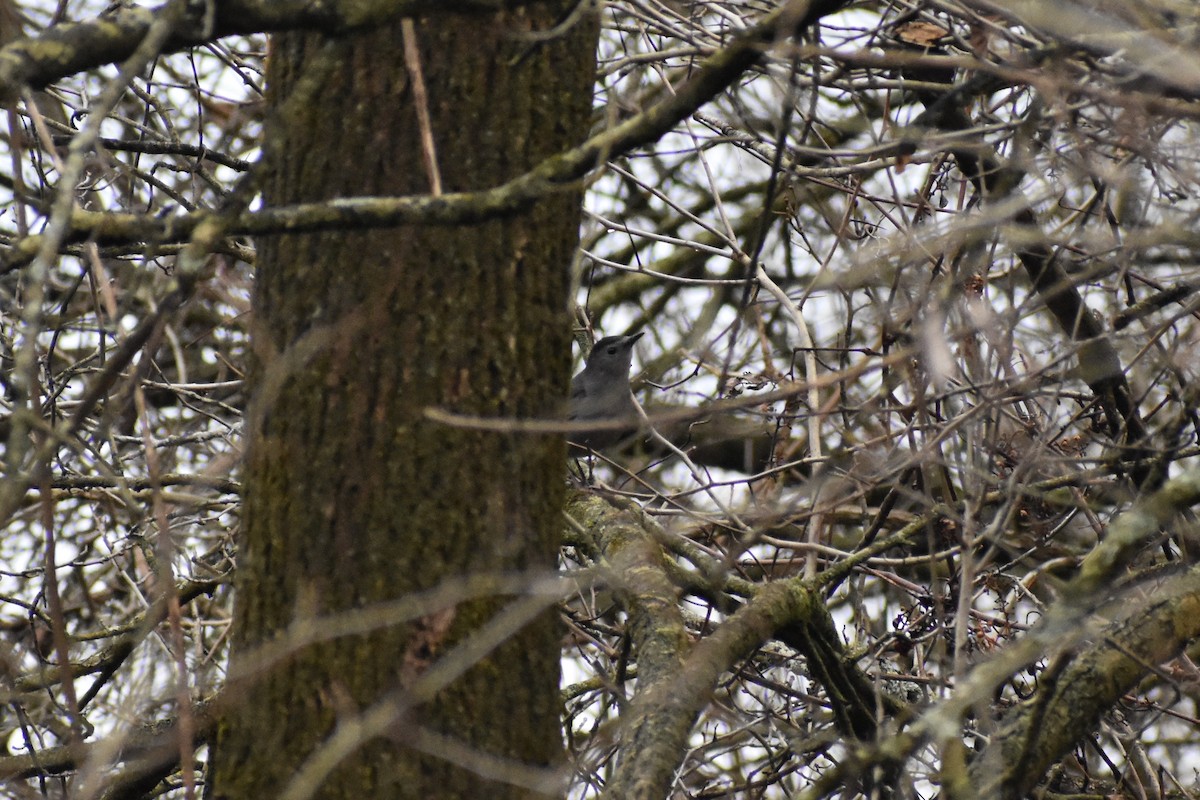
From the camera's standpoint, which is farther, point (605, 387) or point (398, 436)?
point (605, 387)

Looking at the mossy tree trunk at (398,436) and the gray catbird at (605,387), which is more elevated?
the gray catbird at (605,387)

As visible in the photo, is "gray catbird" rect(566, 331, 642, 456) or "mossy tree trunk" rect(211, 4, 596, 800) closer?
"mossy tree trunk" rect(211, 4, 596, 800)

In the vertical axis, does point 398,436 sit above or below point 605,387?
below

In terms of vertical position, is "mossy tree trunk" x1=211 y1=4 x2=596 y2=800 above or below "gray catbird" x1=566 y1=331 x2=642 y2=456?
below

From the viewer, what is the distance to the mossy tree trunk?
2113 mm

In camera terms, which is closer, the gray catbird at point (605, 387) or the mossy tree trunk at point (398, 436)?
the mossy tree trunk at point (398, 436)

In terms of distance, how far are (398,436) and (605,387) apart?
4220 millimetres

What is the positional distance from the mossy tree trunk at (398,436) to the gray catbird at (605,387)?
353cm

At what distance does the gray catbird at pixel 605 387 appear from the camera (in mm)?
6141

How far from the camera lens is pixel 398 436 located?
2.15m

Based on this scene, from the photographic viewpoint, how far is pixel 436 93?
87.8 inches

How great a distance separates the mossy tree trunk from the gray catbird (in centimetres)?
353

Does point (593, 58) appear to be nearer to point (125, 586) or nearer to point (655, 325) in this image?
point (125, 586)

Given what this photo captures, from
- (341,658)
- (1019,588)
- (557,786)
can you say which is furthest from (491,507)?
(1019,588)
